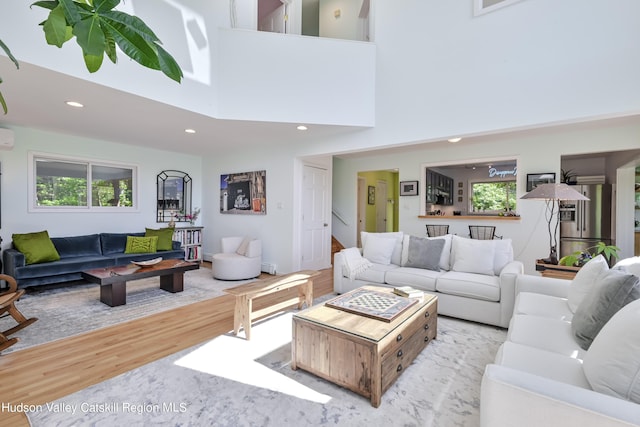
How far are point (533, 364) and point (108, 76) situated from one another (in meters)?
4.12

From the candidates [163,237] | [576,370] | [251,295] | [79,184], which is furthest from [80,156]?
[576,370]

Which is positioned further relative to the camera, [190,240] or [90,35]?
[190,240]

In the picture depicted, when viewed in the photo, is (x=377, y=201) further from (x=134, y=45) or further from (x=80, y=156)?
(x=134, y=45)

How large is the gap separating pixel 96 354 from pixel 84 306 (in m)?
1.52

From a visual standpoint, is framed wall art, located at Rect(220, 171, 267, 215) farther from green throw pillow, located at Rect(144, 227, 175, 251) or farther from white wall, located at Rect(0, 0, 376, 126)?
white wall, located at Rect(0, 0, 376, 126)

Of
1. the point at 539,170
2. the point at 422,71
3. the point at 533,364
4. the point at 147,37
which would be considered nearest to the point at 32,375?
the point at 147,37

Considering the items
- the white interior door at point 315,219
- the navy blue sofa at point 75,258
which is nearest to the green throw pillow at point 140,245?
the navy blue sofa at point 75,258

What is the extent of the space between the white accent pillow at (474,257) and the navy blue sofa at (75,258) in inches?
186

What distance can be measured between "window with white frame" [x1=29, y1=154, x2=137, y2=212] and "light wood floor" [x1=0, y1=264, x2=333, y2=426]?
112 inches

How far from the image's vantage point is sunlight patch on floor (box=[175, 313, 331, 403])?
2.03 metres

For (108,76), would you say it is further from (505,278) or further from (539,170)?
(539,170)

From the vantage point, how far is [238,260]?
4961 mm

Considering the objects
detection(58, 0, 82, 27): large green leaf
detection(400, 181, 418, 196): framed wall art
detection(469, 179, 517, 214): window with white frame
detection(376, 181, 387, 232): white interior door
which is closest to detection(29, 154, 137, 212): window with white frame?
detection(58, 0, 82, 27): large green leaf

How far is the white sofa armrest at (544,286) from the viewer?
107 inches
